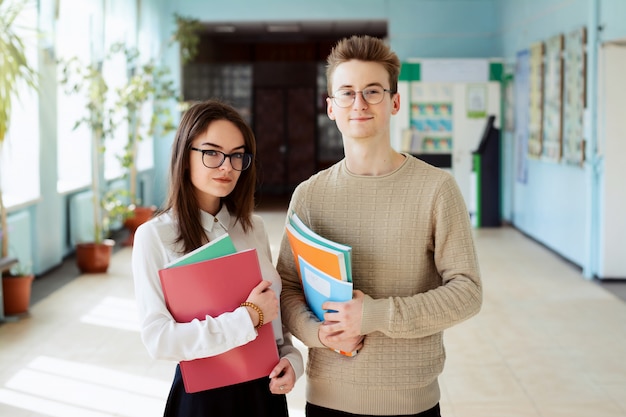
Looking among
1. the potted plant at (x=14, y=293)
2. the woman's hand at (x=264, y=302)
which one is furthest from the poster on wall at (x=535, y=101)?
the woman's hand at (x=264, y=302)

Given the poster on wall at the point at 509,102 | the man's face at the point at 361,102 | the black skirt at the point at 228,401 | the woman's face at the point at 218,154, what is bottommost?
the black skirt at the point at 228,401

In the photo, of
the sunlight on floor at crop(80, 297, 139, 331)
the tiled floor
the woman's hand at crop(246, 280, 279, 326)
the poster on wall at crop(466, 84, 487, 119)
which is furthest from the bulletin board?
the woman's hand at crop(246, 280, 279, 326)

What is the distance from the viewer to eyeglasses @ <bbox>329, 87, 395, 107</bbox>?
205cm

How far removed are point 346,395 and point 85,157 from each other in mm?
10031

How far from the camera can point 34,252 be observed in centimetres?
903

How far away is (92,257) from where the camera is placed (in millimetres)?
9250

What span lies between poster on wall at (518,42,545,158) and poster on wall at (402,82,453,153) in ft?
5.13

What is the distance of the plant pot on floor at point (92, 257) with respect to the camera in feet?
30.4

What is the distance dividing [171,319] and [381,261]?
1.77ft

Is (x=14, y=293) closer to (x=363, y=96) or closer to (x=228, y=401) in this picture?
(x=228, y=401)

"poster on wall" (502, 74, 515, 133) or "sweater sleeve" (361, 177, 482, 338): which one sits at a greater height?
"poster on wall" (502, 74, 515, 133)

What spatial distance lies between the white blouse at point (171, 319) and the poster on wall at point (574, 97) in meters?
7.65

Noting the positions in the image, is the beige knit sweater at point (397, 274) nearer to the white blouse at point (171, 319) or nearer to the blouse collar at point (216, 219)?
the white blouse at point (171, 319)

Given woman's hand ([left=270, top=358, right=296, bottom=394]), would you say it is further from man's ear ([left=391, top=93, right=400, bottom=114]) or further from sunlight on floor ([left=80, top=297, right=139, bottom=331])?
sunlight on floor ([left=80, top=297, right=139, bottom=331])
